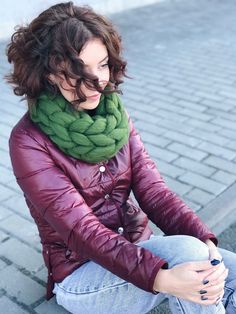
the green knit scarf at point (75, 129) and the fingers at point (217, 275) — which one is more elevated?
the green knit scarf at point (75, 129)

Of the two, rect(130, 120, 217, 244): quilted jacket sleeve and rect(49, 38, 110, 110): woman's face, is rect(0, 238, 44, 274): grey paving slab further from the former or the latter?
rect(49, 38, 110, 110): woman's face

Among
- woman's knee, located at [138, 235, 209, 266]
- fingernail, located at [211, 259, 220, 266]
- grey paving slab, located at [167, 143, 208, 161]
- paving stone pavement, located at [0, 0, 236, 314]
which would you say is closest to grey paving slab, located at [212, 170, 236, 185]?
paving stone pavement, located at [0, 0, 236, 314]

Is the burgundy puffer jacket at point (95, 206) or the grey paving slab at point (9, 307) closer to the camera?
the burgundy puffer jacket at point (95, 206)

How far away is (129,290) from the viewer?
1980mm

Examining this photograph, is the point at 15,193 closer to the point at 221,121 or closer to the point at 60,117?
the point at 60,117

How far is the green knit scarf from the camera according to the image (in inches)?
77.2

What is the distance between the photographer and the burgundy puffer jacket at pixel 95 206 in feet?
6.19

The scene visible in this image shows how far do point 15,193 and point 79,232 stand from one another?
1.58 metres

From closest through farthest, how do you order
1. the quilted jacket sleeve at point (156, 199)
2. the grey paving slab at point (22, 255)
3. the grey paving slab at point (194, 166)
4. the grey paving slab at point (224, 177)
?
the quilted jacket sleeve at point (156, 199), the grey paving slab at point (22, 255), the grey paving slab at point (224, 177), the grey paving slab at point (194, 166)

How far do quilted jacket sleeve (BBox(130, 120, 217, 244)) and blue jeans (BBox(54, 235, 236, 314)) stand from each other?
20cm

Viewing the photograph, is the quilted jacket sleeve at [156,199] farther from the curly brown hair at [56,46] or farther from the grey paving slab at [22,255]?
the grey paving slab at [22,255]

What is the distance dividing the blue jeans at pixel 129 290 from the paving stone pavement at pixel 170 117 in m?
0.43

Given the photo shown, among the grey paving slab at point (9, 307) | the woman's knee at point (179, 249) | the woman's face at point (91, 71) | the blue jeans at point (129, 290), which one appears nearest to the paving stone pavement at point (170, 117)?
the grey paving slab at point (9, 307)

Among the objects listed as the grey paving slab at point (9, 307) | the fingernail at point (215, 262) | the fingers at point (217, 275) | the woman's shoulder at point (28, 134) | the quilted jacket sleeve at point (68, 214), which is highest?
the woman's shoulder at point (28, 134)
